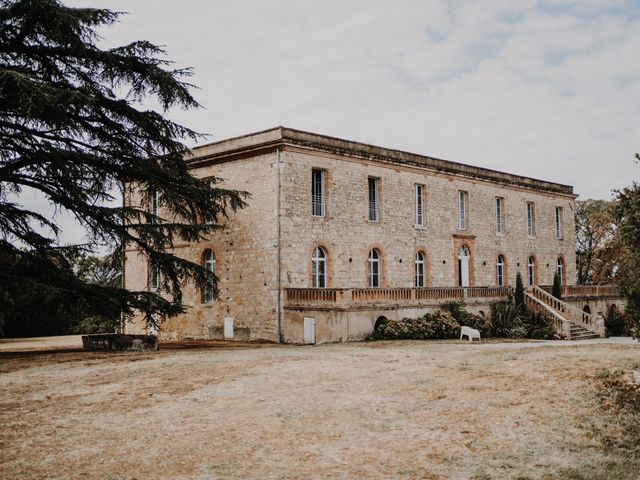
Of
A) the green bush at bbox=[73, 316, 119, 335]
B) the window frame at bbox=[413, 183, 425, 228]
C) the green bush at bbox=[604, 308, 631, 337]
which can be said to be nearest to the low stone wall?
the window frame at bbox=[413, 183, 425, 228]

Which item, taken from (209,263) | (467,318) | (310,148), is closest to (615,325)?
(467,318)

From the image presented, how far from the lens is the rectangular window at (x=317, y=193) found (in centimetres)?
2477

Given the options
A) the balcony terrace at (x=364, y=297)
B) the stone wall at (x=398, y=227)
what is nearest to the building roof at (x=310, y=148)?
the stone wall at (x=398, y=227)

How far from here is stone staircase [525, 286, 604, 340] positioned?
2634 centimetres

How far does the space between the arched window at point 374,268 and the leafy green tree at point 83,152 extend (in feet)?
29.2

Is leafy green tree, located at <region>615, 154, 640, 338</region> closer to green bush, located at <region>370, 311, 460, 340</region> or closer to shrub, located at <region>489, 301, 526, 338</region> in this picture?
green bush, located at <region>370, 311, 460, 340</region>

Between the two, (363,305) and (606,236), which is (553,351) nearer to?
(363,305)

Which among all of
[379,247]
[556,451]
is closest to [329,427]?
[556,451]

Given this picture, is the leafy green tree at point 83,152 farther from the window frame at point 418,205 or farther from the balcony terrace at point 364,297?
the window frame at point 418,205

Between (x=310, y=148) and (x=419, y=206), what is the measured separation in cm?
704

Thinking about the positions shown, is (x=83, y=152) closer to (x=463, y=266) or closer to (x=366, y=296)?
(x=366, y=296)

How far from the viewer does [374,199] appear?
89.2ft

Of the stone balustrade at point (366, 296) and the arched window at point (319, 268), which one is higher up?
the arched window at point (319, 268)

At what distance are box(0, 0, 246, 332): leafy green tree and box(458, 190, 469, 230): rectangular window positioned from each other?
598 inches
